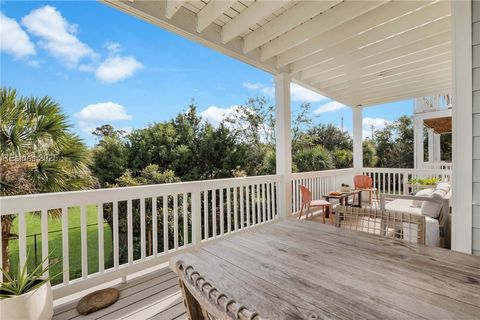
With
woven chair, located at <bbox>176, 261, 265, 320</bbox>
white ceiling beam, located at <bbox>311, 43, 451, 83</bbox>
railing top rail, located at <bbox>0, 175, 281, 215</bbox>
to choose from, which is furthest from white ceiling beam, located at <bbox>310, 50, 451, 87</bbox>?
woven chair, located at <bbox>176, 261, 265, 320</bbox>

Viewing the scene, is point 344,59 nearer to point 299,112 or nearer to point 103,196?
point 103,196

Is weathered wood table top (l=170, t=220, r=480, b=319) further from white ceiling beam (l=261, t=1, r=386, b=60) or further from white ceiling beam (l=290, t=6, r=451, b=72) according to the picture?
white ceiling beam (l=290, t=6, r=451, b=72)

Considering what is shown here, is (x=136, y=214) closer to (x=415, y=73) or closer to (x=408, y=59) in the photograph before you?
(x=408, y=59)

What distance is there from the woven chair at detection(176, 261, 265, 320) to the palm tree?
3011 mm

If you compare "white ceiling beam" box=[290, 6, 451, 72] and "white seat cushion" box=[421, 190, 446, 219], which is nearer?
Answer: "white ceiling beam" box=[290, 6, 451, 72]

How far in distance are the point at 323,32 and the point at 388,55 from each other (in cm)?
146

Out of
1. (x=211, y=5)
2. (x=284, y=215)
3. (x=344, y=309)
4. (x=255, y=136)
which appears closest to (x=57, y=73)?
(x=255, y=136)

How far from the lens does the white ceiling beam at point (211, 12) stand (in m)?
2.58

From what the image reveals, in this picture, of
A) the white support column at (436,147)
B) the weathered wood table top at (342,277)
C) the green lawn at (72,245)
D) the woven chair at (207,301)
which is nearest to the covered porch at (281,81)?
the weathered wood table top at (342,277)

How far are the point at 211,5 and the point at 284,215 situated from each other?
3.35 metres

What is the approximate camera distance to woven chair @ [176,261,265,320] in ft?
1.55

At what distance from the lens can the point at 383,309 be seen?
706mm

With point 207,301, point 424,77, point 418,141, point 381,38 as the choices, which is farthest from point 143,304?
point 418,141

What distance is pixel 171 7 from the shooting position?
2.61 metres
